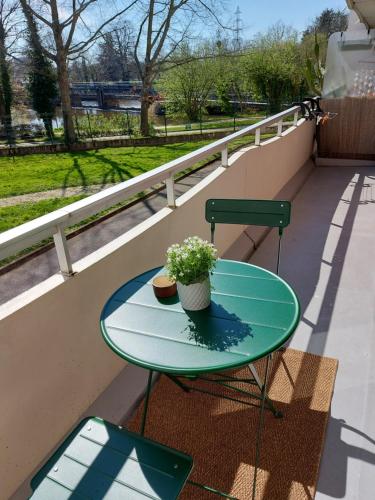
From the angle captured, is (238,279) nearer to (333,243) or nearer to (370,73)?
(333,243)

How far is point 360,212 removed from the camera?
465cm

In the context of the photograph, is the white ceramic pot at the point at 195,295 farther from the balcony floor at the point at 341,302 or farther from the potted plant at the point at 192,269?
the balcony floor at the point at 341,302

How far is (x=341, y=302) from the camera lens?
288 cm

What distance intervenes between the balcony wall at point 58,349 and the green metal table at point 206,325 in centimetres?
29

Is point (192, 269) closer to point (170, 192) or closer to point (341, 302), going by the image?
point (170, 192)

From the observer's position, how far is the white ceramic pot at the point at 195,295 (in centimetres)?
148

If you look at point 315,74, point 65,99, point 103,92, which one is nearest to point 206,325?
point 315,74

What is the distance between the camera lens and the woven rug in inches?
64.6

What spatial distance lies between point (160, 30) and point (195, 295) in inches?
747

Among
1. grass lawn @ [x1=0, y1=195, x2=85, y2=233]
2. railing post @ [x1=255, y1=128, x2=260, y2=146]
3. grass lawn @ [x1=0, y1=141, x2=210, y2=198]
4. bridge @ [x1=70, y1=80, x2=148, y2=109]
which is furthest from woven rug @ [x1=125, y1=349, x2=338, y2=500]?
bridge @ [x1=70, y1=80, x2=148, y2=109]

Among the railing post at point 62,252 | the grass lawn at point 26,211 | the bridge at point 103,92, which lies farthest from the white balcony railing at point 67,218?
the bridge at point 103,92

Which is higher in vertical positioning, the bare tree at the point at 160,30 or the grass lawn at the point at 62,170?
the bare tree at the point at 160,30

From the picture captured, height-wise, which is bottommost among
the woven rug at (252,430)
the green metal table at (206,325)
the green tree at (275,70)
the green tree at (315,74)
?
the woven rug at (252,430)

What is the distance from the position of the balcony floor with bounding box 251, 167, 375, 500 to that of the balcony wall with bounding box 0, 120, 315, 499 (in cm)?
127
